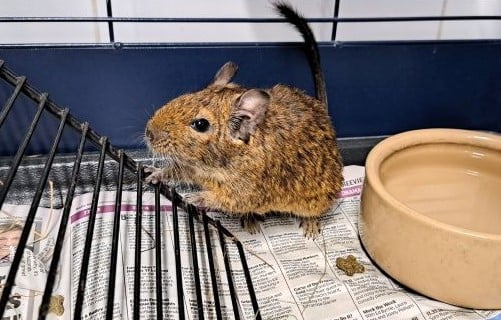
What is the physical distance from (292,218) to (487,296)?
454mm

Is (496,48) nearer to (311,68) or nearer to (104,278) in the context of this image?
(311,68)

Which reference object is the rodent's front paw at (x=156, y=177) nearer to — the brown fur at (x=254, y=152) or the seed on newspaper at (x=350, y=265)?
the brown fur at (x=254, y=152)

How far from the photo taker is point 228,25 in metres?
1.42

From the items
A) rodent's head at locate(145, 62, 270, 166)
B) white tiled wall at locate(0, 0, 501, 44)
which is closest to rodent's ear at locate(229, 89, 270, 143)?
rodent's head at locate(145, 62, 270, 166)

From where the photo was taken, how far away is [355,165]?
1472 millimetres

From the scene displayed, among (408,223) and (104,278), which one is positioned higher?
(408,223)

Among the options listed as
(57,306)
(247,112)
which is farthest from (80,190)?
(247,112)

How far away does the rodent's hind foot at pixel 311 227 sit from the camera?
1.26 metres

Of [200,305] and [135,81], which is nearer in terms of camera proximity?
[200,305]

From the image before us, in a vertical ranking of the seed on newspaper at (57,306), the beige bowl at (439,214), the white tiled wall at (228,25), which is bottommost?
the seed on newspaper at (57,306)

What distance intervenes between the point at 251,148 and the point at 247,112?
0.08 m

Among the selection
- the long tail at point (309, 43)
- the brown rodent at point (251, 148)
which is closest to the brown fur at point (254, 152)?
the brown rodent at point (251, 148)

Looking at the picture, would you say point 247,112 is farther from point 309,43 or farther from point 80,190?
point 80,190

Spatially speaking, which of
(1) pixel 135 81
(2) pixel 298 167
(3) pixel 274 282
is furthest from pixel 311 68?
(3) pixel 274 282
